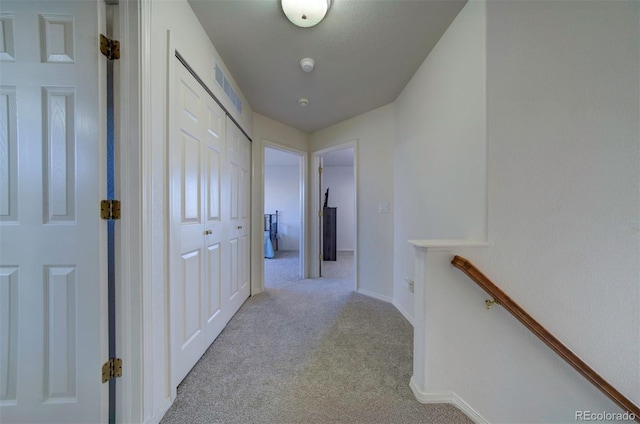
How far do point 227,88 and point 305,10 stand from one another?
3.28ft

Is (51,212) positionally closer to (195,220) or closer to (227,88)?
(195,220)

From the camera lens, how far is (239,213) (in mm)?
2453

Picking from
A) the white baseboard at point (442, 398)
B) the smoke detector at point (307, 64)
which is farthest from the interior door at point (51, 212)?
the white baseboard at point (442, 398)

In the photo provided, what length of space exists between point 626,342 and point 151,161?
2728mm

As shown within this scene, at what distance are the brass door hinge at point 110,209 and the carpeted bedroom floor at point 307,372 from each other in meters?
1.08

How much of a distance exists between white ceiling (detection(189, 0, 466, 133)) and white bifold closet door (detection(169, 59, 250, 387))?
1.55 ft

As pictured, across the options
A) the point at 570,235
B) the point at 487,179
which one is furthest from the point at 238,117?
the point at 570,235

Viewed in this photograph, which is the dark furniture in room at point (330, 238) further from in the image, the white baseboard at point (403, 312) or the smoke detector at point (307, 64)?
the smoke detector at point (307, 64)

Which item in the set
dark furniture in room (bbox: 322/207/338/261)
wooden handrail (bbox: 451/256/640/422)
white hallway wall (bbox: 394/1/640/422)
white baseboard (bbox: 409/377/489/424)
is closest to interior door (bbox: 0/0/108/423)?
white baseboard (bbox: 409/377/489/424)

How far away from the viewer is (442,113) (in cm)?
170

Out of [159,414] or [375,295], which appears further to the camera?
[375,295]

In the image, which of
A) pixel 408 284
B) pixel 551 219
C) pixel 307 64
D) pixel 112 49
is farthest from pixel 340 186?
pixel 112 49

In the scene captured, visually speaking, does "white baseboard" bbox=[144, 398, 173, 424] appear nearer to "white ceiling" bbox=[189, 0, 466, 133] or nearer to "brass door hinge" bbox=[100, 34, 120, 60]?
"brass door hinge" bbox=[100, 34, 120, 60]

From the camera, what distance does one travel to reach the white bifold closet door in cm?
132
